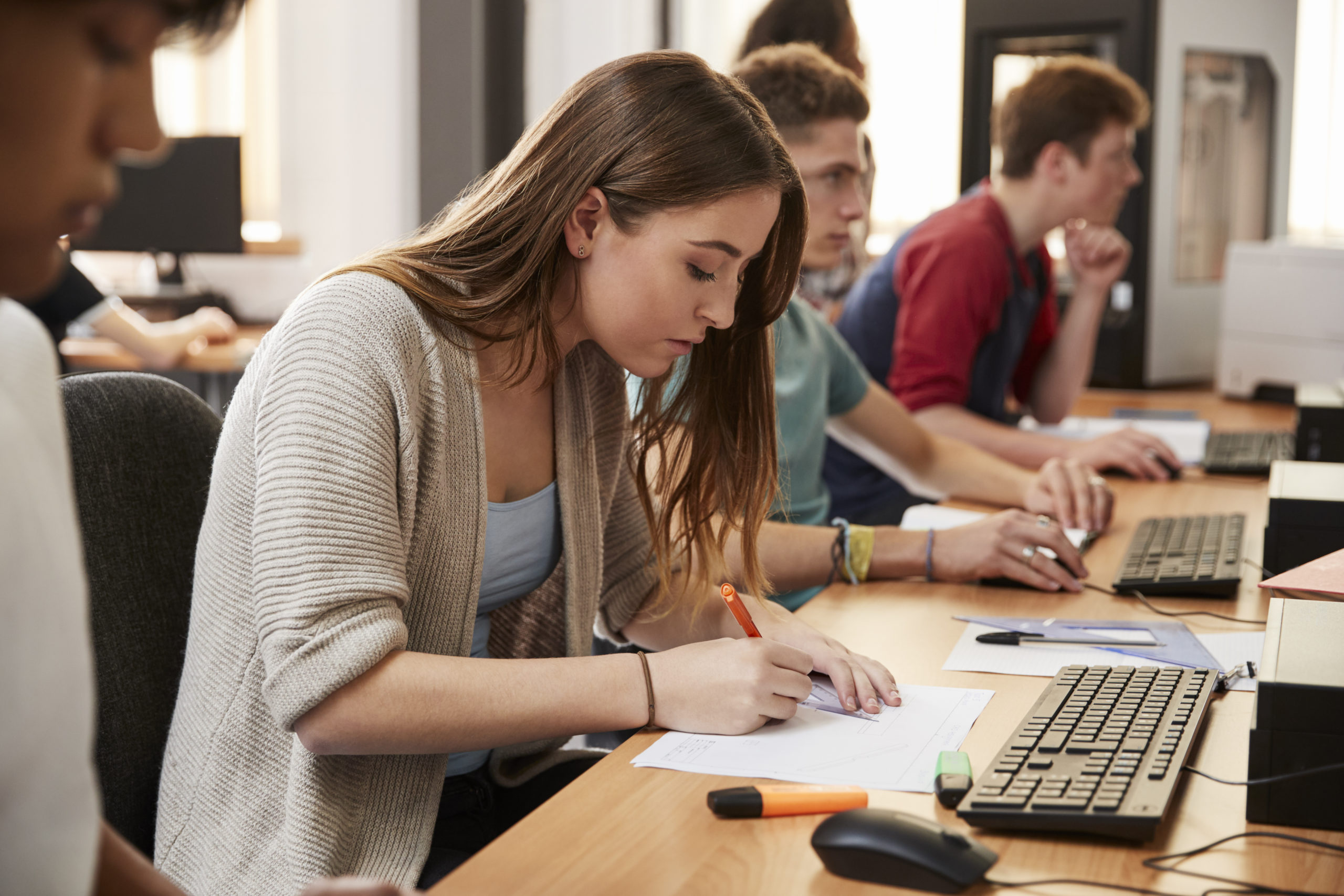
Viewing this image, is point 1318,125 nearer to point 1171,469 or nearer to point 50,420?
point 1171,469

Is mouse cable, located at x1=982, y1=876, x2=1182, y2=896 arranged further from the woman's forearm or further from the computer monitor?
the computer monitor

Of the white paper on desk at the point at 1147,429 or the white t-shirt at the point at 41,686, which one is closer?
the white t-shirt at the point at 41,686

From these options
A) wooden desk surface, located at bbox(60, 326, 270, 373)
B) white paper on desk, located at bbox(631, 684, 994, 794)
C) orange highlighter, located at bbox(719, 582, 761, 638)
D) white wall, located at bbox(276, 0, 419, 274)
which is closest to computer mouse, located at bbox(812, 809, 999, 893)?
white paper on desk, located at bbox(631, 684, 994, 794)

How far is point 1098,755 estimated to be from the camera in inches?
32.9

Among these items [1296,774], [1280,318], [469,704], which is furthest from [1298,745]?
[1280,318]

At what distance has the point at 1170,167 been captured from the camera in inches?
113

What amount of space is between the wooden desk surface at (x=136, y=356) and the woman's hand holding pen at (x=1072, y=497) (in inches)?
80.4

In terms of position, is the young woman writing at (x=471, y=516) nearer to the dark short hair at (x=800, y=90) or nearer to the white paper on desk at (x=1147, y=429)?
the dark short hair at (x=800, y=90)

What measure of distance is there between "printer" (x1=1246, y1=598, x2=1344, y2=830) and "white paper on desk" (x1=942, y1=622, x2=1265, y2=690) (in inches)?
11.5

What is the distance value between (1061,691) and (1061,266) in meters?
2.61

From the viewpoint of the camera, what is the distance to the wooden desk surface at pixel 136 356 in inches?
123

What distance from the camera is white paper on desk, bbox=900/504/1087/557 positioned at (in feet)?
5.42

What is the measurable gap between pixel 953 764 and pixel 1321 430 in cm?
140

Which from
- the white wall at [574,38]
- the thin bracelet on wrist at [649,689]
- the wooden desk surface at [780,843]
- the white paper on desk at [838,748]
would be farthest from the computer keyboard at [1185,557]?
the white wall at [574,38]
